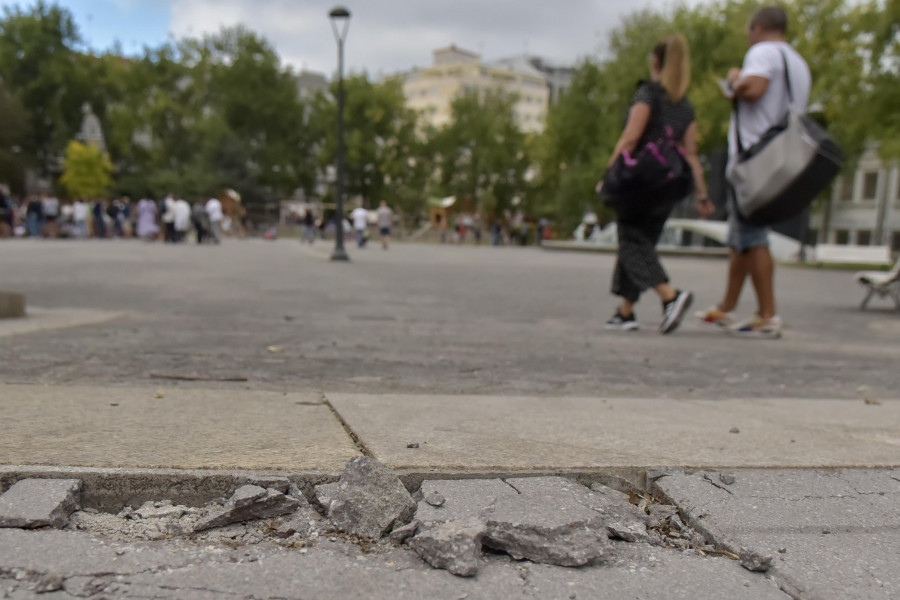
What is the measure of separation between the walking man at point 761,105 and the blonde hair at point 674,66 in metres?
0.32

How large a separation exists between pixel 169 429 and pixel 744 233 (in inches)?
176

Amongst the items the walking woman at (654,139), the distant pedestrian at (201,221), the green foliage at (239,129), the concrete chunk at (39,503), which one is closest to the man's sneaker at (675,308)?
the walking woman at (654,139)

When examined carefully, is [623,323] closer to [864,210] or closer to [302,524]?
[302,524]

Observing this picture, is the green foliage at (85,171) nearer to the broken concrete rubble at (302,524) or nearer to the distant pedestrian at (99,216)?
the distant pedestrian at (99,216)

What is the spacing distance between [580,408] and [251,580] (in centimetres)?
174

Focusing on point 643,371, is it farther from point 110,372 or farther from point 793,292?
point 793,292

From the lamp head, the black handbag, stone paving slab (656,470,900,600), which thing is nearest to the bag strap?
the black handbag

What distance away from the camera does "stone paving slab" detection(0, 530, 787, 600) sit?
4.74 ft

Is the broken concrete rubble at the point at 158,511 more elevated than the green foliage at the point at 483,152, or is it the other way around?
the green foliage at the point at 483,152

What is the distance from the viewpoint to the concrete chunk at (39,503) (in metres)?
1.66

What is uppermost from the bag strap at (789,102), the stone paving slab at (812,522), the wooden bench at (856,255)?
the bag strap at (789,102)

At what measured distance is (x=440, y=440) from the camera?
234 centimetres

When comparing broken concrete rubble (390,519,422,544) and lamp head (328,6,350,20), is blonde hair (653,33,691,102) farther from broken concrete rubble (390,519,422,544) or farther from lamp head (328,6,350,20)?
lamp head (328,6,350,20)

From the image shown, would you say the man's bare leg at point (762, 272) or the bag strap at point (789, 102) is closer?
the bag strap at point (789, 102)
